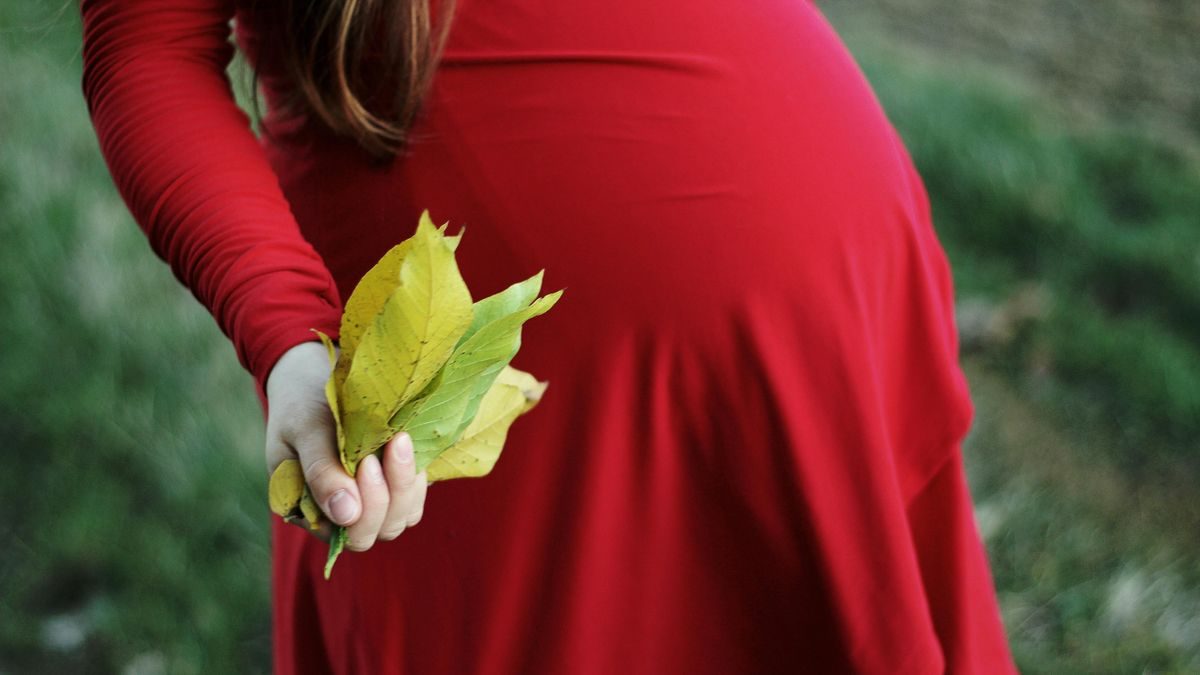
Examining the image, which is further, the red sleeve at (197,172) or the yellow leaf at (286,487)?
the red sleeve at (197,172)

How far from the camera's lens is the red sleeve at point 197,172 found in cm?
75

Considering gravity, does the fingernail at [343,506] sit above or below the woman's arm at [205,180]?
below

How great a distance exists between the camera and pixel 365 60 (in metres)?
0.85

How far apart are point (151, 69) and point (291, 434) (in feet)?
1.08

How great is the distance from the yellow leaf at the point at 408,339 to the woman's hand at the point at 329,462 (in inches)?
0.8

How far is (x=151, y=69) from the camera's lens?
0.79m

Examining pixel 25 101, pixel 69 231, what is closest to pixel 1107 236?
pixel 69 231

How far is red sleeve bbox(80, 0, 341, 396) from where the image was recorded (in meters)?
0.75

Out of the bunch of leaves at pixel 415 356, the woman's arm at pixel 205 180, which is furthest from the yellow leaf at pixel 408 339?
the woman's arm at pixel 205 180

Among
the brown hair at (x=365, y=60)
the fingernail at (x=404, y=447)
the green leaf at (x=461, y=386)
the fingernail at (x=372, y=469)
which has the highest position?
the brown hair at (x=365, y=60)

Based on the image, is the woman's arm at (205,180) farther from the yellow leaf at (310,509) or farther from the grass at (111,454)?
the grass at (111,454)

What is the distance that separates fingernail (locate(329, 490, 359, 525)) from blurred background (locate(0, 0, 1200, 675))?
0.82 m

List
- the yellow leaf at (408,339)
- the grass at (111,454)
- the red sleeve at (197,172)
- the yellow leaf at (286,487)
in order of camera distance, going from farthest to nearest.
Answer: the grass at (111,454) < the red sleeve at (197,172) < the yellow leaf at (286,487) < the yellow leaf at (408,339)

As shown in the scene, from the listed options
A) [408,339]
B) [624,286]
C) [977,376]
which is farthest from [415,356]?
[977,376]
